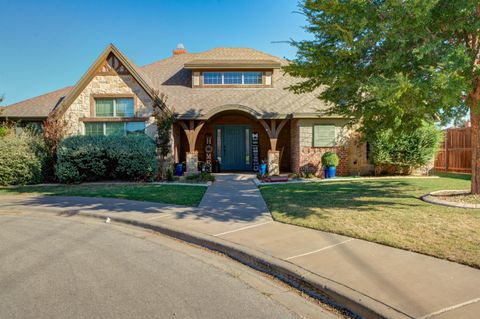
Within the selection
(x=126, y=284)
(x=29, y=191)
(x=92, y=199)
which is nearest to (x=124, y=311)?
(x=126, y=284)

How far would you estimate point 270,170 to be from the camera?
16094 mm

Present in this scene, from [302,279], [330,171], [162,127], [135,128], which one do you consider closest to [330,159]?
[330,171]

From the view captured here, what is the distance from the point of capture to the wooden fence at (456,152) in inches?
667

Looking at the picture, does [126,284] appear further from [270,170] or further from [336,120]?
[336,120]

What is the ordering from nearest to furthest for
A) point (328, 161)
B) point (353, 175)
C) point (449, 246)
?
point (449, 246) < point (328, 161) < point (353, 175)

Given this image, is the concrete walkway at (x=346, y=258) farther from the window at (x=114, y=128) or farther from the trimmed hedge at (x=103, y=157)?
the window at (x=114, y=128)

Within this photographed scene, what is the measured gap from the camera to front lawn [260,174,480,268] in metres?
4.86

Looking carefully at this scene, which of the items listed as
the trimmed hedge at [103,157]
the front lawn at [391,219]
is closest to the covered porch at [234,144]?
the trimmed hedge at [103,157]

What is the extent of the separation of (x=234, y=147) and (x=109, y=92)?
7.44m

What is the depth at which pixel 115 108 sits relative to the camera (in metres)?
16.5

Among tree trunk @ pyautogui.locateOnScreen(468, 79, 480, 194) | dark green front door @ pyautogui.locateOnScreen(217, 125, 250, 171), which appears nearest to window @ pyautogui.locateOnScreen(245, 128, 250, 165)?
dark green front door @ pyautogui.locateOnScreen(217, 125, 250, 171)

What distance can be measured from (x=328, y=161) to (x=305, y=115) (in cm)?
254

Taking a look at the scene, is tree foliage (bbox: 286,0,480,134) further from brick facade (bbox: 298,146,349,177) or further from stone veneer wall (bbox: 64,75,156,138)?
stone veneer wall (bbox: 64,75,156,138)

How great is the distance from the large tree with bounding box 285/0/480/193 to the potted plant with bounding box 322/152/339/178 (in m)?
6.81
